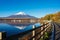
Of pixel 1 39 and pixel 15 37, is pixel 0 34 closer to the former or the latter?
pixel 1 39

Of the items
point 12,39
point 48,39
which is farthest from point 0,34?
point 48,39

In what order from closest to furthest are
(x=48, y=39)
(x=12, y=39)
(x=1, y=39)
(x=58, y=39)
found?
(x=1, y=39)
(x=12, y=39)
(x=58, y=39)
(x=48, y=39)

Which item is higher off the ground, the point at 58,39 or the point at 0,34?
the point at 0,34

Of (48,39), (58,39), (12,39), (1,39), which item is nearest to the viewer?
(1,39)

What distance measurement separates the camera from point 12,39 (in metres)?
5.04

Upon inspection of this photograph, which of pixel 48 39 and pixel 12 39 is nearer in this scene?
pixel 12 39

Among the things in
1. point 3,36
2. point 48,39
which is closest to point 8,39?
point 3,36

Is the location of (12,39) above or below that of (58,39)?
above

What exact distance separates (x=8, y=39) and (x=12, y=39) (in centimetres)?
20

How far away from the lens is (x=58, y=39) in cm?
1239

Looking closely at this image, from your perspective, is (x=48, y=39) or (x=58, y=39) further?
(x=48, y=39)

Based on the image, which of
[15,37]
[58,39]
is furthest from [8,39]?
[58,39]

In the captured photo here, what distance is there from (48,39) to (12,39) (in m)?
8.59

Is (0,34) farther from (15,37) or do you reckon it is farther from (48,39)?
(48,39)
